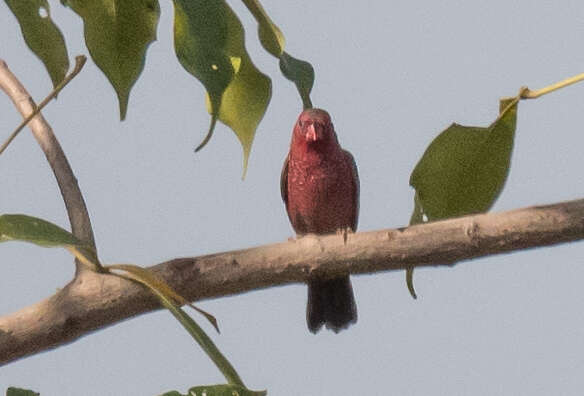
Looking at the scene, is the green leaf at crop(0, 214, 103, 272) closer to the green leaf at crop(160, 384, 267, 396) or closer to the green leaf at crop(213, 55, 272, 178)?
the green leaf at crop(160, 384, 267, 396)

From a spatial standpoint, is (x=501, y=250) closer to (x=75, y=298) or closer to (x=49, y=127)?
(x=75, y=298)

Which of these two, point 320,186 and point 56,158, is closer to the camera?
→ point 56,158

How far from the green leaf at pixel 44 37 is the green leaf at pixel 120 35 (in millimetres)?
96

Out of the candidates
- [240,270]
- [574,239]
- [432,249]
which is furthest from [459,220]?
[240,270]

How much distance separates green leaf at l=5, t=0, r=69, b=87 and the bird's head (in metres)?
3.21

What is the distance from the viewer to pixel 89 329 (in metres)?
2.41

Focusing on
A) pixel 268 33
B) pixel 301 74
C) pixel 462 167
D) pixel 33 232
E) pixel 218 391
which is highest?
pixel 268 33

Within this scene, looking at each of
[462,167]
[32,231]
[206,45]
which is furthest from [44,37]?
[462,167]

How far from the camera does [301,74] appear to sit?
2.47 metres

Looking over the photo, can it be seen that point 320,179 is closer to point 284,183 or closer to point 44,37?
point 284,183

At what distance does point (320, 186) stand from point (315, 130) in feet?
0.92

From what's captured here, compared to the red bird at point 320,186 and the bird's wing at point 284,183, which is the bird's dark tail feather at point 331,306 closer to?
the red bird at point 320,186

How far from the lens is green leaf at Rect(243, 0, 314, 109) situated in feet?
8.07

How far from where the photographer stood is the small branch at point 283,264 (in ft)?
7.79
